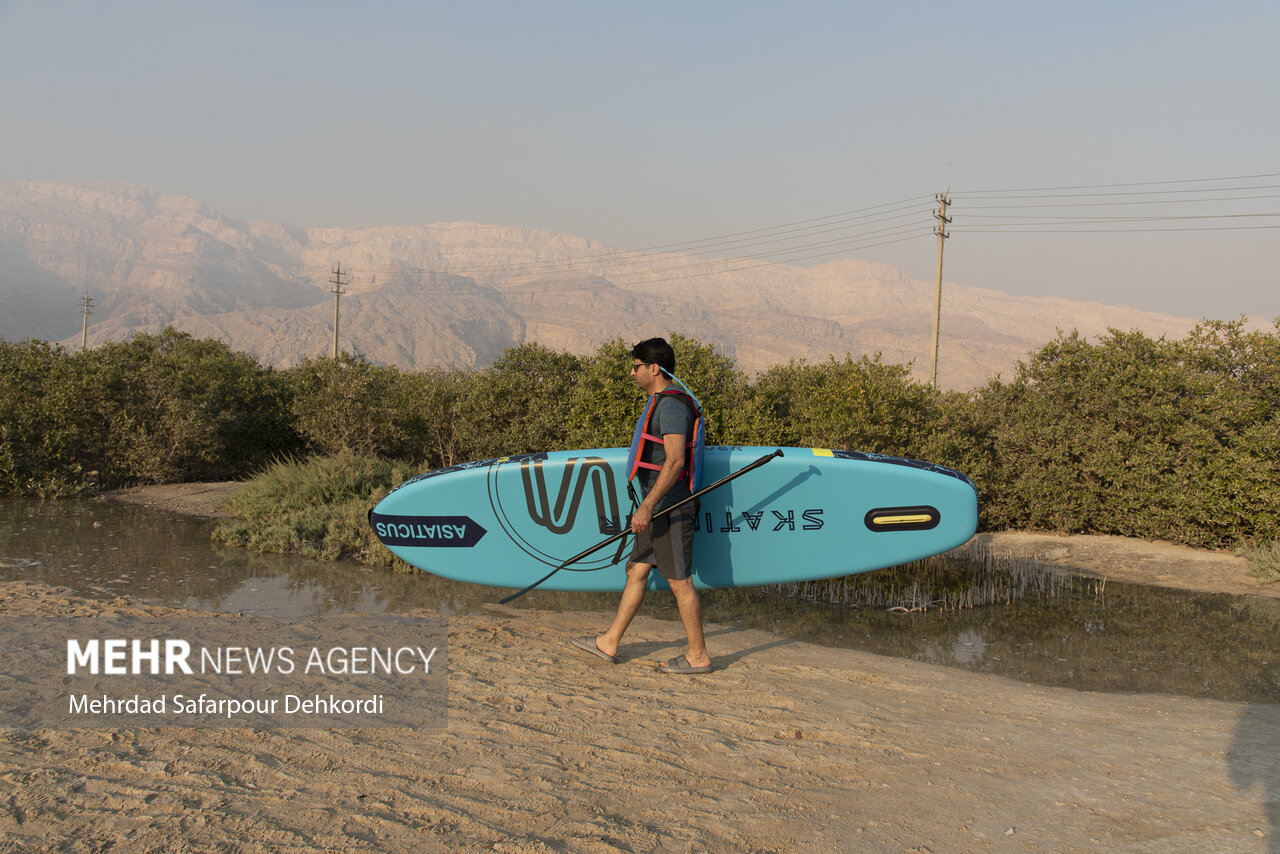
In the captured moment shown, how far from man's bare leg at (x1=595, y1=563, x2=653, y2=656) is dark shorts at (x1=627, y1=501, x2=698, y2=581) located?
106 millimetres

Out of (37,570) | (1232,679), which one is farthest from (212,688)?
(1232,679)

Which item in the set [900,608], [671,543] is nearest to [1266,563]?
[900,608]

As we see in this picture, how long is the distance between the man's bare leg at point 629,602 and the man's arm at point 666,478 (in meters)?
0.34

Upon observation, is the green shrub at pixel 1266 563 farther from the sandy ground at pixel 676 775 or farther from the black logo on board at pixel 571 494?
the black logo on board at pixel 571 494

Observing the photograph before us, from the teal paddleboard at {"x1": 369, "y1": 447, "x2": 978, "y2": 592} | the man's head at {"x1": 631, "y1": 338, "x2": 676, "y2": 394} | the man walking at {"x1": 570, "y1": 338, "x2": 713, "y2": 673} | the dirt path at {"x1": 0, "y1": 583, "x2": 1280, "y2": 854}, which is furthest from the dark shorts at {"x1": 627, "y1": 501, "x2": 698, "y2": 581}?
the teal paddleboard at {"x1": 369, "y1": 447, "x2": 978, "y2": 592}

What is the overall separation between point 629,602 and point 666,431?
3.27ft

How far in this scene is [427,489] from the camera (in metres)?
5.82

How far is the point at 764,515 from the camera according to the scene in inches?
214

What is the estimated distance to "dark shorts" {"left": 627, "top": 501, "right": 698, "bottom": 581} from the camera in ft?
13.7

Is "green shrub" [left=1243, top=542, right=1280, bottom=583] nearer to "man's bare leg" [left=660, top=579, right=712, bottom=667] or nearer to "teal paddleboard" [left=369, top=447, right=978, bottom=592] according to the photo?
"teal paddleboard" [left=369, top=447, right=978, bottom=592]

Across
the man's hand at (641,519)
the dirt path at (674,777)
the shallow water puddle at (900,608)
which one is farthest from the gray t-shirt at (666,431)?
the shallow water puddle at (900,608)

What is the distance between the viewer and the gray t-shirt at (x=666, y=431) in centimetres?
412

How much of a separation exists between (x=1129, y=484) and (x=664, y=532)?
7.73m

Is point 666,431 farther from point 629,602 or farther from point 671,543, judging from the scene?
point 629,602
